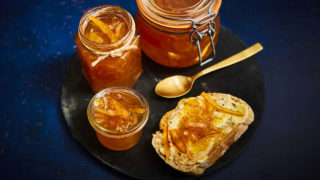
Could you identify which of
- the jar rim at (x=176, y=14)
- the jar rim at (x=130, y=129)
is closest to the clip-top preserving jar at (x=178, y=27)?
the jar rim at (x=176, y=14)

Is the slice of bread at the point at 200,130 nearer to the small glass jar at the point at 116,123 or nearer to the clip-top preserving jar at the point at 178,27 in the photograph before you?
the small glass jar at the point at 116,123

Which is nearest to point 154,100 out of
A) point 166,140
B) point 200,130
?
point 166,140

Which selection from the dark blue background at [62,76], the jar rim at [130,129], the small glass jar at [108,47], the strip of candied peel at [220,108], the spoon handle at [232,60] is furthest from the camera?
the spoon handle at [232,60]

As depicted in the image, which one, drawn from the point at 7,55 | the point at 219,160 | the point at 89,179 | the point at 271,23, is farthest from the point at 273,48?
the point at 7,55

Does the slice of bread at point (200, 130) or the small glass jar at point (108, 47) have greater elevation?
the small glass jar at point (108, 47)

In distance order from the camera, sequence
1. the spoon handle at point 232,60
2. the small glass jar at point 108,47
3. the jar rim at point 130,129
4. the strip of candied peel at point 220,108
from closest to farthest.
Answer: the jar rim at point 130,129 < the small glass jar at point 108,47 < the strip of candied peel at point 220,108 < the spoon handle at point 232,60

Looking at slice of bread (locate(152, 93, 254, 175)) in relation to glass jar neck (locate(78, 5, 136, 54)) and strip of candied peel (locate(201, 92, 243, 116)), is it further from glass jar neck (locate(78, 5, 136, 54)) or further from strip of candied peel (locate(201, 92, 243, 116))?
glass jar neck (locate(78, 5, 136, 54))

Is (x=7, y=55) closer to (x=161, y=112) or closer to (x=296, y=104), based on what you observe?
(x=161, y=112)

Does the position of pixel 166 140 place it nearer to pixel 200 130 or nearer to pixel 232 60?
pixel 200 130
